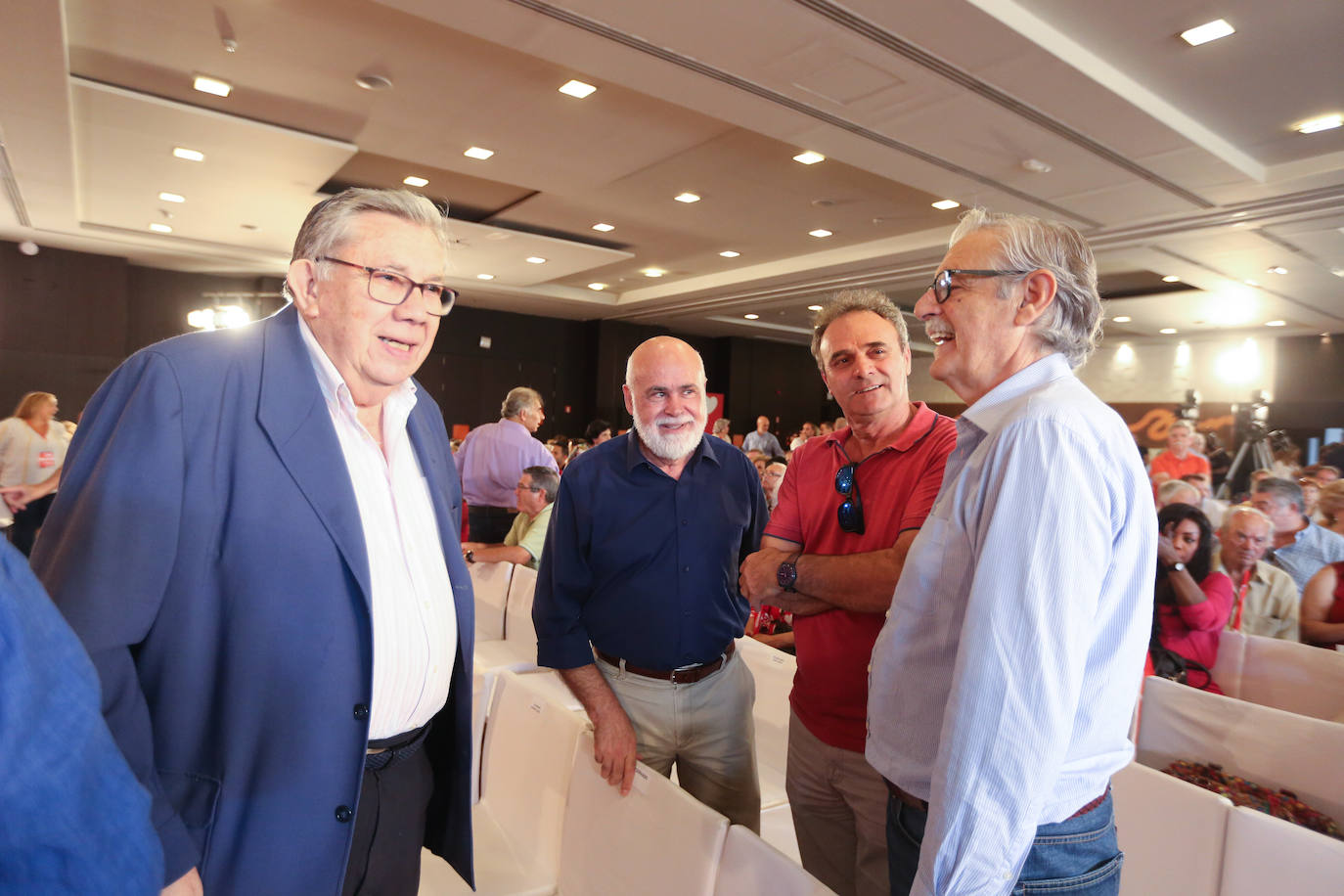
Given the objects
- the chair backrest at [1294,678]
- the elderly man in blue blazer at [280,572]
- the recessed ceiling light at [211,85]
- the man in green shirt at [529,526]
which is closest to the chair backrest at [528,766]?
the elderly man in blue blazer at [280,572]

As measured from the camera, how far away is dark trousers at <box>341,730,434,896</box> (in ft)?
4.48

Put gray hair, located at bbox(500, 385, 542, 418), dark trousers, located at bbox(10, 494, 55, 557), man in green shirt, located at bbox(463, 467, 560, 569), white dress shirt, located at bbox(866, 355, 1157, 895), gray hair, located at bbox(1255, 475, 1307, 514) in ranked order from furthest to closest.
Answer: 1. dark trousers, located at bbox(10, 494, 55, 557)
2. gray hair, located at bbox(500, 385, 542, 418)
3. man in green shirt, located at bbox(463, 467, 560, 569)
4. gray hair, located at bbox(1255, 475, 1307, 514)
5. white dress shirt, located at bbox(866, 355, 1157, 895)

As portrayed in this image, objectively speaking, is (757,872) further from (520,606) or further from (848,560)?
(520,606)

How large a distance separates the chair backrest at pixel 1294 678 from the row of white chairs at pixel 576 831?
2.86m

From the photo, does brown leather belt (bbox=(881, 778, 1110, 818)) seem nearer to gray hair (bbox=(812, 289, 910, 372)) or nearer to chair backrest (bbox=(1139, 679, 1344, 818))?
gray hair (bbox=(812, 289, 910, 372))

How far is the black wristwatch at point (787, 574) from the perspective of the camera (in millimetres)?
1809

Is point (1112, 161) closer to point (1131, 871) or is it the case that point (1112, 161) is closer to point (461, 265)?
point (1131, 871)

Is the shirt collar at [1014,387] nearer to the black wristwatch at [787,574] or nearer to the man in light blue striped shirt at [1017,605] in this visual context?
the man in light blue striped shirt at [1017,605]

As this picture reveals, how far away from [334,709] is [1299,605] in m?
4.58

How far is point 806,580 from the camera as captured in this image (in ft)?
5.82

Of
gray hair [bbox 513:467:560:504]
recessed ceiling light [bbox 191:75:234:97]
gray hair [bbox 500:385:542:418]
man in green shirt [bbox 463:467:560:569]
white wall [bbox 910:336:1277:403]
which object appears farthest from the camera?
white wall [bbox 910:336:1277:403]

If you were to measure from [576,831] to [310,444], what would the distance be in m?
1.37

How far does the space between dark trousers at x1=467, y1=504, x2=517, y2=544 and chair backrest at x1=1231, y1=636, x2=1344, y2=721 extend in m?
4.71

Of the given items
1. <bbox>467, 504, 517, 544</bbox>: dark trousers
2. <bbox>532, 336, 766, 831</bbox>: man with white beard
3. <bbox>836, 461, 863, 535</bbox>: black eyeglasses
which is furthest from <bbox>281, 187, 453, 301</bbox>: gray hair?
<bbox>467, 504, 517, 544</bbox>: dark trousers
